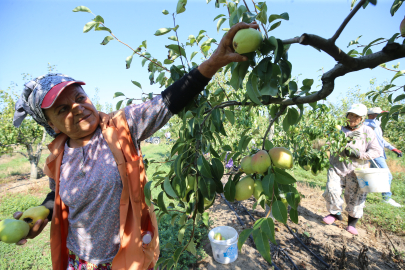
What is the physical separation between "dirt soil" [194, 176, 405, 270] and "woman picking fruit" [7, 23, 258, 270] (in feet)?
5.95

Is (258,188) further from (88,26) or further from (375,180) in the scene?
(375,180)

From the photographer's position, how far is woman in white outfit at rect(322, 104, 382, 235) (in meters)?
3.05

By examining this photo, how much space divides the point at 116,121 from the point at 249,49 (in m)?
0.94

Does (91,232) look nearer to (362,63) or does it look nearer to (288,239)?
(362,63)

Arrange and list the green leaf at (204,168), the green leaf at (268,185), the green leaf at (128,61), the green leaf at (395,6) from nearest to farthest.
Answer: the green leaf at (268,185), the green leaf at (204,168), the green leaf at (395,6), the green leaf at (128,61)

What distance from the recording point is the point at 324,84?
729mm

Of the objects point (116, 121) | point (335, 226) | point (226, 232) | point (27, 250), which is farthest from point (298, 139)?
point (27, 250)

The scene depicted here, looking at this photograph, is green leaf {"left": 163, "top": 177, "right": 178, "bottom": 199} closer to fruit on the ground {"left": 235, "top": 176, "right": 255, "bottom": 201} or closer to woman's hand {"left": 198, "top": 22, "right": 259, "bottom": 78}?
fruit on the ground {"left": 235, "top": 176, "right": 255, "bottom": 201}

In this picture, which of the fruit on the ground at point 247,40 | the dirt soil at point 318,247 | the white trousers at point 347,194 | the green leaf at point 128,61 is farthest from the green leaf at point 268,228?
the white trousers at point 347,194

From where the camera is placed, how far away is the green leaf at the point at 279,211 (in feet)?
2.20

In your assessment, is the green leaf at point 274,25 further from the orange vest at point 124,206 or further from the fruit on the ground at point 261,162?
the orange vest at point 124,206

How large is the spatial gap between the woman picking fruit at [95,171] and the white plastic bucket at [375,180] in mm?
2902

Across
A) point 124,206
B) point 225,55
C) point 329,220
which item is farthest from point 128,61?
point 329,220

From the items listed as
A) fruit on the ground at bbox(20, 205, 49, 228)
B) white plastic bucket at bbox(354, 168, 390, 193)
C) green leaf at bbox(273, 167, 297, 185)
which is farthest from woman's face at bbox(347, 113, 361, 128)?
fruit on the ground at bbox(20, 205, 49, 228)
